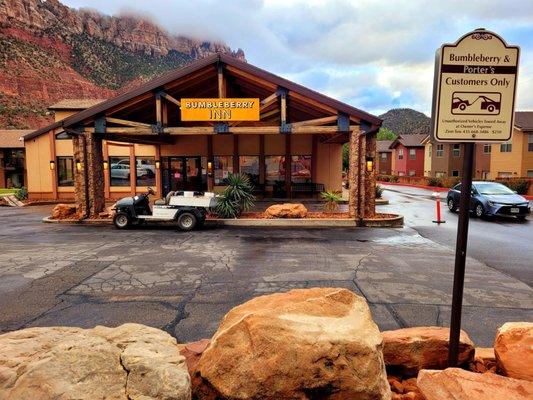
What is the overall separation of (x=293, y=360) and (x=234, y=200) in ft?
41.6

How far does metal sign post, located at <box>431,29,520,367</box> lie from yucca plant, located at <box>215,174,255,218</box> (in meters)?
12.3

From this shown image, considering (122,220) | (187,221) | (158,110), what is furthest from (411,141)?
(122,220)

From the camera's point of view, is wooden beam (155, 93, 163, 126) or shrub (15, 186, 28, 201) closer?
wooden beam (155, 93, 163, 126)

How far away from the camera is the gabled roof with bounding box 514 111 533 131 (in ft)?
128

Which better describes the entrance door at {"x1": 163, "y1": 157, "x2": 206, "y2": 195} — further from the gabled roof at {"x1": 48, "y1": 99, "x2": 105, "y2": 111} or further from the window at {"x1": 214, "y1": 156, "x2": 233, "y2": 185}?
the gabled roof at {"x1": 48, "y1": 99, "x2": 105, "y2": 111}

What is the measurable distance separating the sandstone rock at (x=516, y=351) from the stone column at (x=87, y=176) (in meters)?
15.3

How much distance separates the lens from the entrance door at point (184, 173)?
2459 cm

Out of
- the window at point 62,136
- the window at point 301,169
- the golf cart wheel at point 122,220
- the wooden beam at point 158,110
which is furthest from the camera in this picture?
the window at point 62,136

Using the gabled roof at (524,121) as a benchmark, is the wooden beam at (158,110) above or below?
below

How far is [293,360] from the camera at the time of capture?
2.42 metres

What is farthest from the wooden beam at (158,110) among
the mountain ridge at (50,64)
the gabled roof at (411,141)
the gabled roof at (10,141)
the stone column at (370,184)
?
the mountain ridge at (50,64)

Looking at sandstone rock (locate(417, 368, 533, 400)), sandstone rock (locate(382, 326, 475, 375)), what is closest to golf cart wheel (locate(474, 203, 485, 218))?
sandstone rock (locate(382, 326, 475, 375))

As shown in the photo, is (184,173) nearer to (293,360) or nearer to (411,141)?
(293,360)

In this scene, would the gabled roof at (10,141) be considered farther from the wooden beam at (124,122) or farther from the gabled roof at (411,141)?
the gabled roof at (411,141)
